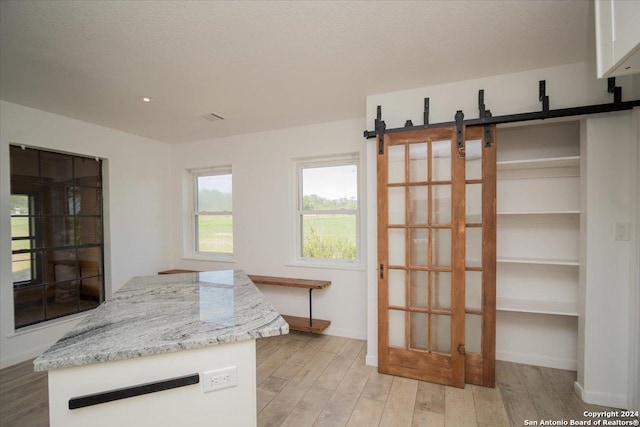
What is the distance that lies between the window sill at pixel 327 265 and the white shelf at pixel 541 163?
5.80 ft

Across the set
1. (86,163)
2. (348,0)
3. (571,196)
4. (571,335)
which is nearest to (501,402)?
(571,335)

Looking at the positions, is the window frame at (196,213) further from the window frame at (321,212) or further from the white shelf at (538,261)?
the white shelf at (538,261)

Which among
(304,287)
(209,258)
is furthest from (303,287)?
(209,258)

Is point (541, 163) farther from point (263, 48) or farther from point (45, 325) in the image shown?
point (45, 325)

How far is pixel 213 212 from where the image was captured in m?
4.36

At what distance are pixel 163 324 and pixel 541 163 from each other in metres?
3.00

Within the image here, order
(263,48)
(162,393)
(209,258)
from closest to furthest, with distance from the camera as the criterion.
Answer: (162,393), (263,48), (209,258)

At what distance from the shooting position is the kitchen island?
1069 millimetres

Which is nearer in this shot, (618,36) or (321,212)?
(618,36)

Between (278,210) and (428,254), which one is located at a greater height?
(278,210)

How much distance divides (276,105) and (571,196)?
114 inches

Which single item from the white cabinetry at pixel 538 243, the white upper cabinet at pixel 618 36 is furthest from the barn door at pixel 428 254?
the white upper cabinet at pixel 618 36

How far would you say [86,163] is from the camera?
3.55 metres

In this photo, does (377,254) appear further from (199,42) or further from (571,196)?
(199,42)
